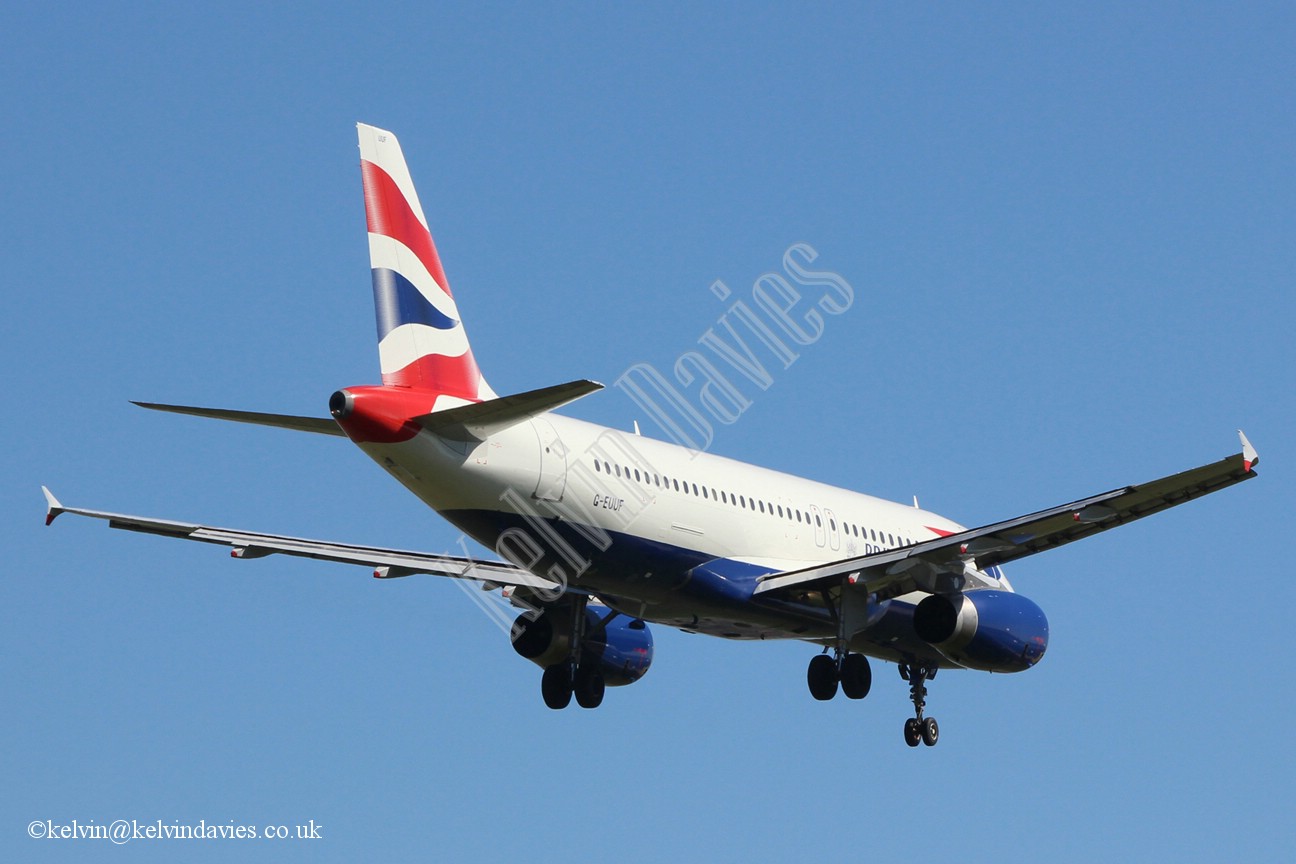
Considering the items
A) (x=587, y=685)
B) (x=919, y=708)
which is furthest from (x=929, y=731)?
(x=587, y=685)

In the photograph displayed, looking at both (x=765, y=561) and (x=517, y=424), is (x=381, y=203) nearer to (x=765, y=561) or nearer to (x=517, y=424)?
(x=517, y=424)

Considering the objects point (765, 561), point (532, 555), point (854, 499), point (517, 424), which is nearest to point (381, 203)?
point (517, 424)

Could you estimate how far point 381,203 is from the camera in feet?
97.5

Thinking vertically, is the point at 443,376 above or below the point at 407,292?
below

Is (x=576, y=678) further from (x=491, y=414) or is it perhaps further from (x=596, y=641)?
(x=491, y=414)

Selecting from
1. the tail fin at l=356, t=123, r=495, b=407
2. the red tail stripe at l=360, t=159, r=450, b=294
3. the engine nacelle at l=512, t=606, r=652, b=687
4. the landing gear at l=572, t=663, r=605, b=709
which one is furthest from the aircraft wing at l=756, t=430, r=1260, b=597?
the red tail stripe at l=360, t=159, r=450, b=294

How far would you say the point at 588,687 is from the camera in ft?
117

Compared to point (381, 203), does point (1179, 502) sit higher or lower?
lower

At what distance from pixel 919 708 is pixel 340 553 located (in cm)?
1274

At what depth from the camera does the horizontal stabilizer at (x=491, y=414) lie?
1013 inches

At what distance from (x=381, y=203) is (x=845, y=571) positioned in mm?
10600

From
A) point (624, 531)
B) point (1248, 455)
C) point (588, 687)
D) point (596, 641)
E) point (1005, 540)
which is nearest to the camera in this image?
point (1248, 455)

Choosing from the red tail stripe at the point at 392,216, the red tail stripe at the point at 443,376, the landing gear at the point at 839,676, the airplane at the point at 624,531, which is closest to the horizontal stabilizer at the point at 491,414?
the airplane at the point at 624,531

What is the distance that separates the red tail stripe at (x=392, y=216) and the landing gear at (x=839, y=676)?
10.5 m
